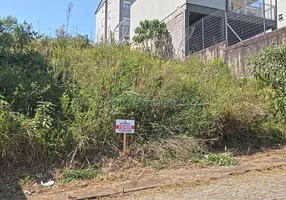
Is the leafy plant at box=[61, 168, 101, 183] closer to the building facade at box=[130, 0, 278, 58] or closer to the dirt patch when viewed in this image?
the dirt patch

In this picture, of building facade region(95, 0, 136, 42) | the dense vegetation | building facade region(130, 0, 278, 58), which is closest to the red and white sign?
the dense vegetation

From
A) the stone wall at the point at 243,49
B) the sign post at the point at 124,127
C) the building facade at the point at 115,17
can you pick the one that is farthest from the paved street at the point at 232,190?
the building facade at the point at 115,17

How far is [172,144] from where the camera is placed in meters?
6.32

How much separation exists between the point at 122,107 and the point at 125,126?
55 centimetres

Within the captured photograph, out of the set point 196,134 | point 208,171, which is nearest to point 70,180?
point 208,171

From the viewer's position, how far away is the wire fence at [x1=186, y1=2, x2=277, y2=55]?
14359mm

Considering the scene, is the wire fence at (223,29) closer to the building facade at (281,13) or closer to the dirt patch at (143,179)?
the building facade at (281,13)

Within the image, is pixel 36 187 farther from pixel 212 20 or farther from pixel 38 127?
pixel 212 20

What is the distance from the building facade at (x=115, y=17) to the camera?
88.9ft

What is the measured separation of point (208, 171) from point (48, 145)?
3.05 metres

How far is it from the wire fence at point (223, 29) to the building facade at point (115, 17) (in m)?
10.5

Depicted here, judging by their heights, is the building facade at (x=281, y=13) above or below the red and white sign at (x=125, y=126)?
above

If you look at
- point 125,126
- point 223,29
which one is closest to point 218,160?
point 125,126

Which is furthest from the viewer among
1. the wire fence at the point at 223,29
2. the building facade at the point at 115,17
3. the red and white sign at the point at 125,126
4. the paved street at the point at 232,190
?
the building facade at the point at 115,17
